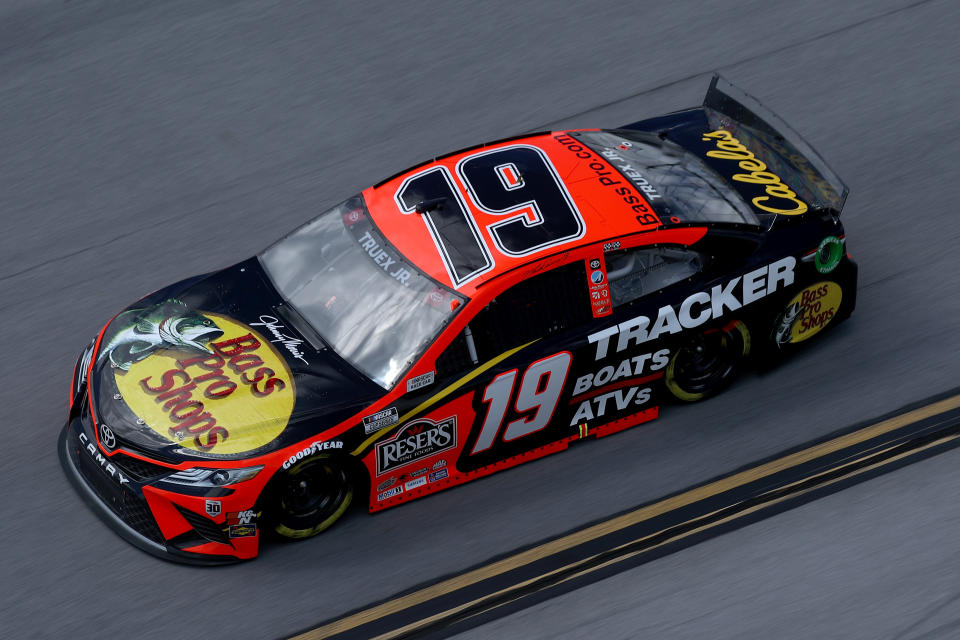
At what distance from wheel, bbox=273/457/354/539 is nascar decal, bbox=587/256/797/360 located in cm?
168

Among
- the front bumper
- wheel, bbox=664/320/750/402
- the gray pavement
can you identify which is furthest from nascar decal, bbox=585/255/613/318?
the front bumper

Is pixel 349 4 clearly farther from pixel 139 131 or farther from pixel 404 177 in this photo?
pixel 404 177

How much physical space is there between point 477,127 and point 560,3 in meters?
2.11

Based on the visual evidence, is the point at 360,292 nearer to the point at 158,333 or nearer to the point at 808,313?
the point at 158,333

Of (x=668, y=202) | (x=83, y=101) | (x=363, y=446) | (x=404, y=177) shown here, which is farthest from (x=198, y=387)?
(x=83, y=101)

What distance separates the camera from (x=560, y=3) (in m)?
11.1

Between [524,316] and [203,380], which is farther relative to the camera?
[524,316]

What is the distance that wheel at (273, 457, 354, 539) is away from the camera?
Result: 634 centimetres

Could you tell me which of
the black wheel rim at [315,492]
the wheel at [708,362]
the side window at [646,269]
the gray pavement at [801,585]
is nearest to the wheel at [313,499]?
the black wheel rim at [315,492]

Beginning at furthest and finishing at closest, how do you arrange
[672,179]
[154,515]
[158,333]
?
[672,179] < [158,333] < [154,515]

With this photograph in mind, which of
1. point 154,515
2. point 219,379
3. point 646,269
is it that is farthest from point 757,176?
point 154,515

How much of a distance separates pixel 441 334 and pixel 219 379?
1.29 meters

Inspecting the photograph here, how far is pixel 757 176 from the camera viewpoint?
7.59m

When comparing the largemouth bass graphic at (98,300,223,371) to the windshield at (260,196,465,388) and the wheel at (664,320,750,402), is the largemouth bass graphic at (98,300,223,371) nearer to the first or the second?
the windshield at (260,196,465,388)
